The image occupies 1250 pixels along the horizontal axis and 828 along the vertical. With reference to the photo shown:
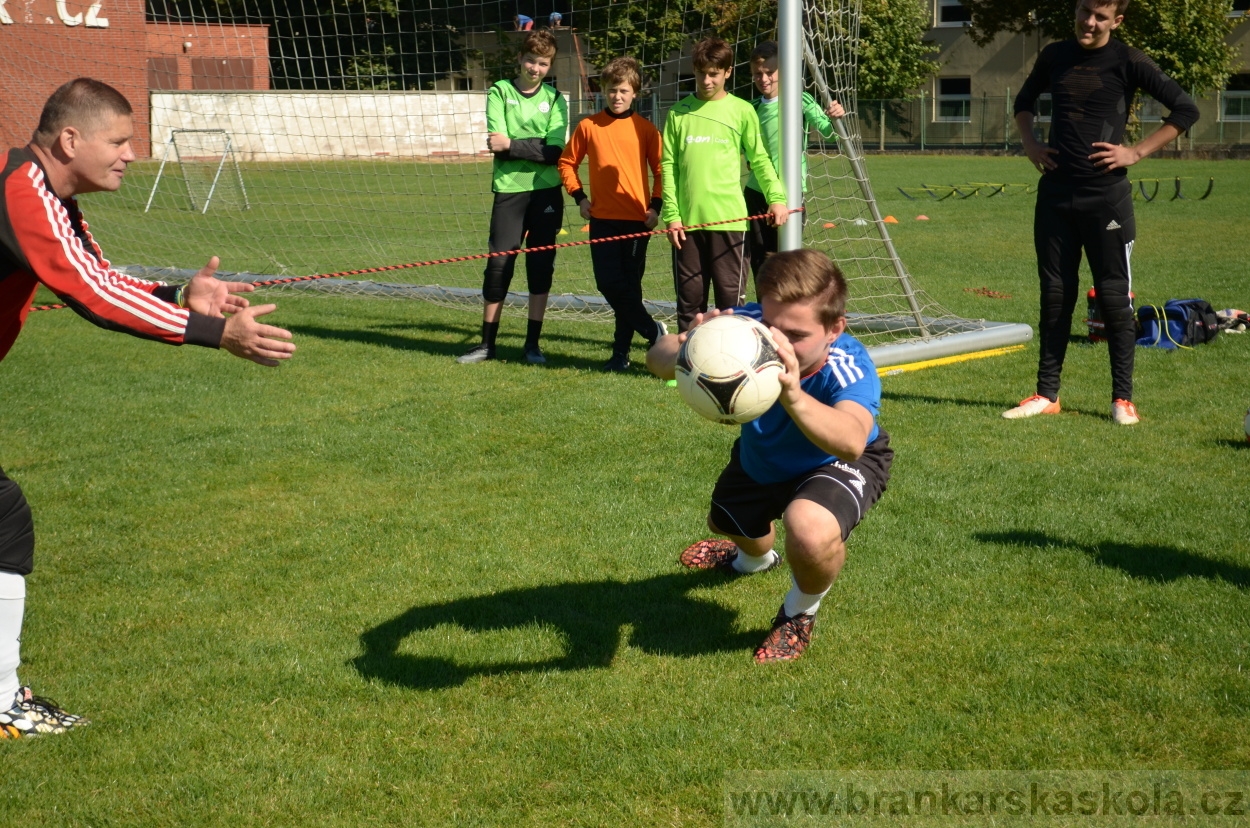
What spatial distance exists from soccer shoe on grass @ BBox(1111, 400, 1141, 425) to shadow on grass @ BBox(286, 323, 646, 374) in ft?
10.9

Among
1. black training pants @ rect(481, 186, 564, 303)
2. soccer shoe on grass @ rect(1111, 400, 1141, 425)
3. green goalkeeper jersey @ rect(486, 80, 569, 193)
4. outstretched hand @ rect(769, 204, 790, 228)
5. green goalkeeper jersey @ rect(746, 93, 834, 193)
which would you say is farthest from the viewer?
black training pants @ rect(481, 186, 564, 303)

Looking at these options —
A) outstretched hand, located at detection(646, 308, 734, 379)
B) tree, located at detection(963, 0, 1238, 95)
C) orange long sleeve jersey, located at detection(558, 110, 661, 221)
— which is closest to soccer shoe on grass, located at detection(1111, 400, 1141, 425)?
orange long sleeve jersey, located at detection(558, 110, 661, 221)

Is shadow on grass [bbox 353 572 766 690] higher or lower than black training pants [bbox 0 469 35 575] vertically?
lower

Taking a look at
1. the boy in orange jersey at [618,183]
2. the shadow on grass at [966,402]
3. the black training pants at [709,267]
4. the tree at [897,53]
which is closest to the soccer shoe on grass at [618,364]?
the boy in orange jersey at [618,183]

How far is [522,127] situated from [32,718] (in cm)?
616

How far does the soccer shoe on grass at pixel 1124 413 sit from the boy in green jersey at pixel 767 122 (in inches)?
99.2

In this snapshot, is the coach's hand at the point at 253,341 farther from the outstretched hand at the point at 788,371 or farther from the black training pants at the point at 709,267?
the black training pants at the point at 709,267

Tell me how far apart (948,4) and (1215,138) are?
12212 mm

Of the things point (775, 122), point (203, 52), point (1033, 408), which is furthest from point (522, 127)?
point (203, 52)

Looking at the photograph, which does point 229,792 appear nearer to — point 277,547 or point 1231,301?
point 277,547

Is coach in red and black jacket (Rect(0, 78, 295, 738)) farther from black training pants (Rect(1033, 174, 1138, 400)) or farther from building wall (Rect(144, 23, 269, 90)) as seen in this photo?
building wall (Rect(144, 23, 269, 90))

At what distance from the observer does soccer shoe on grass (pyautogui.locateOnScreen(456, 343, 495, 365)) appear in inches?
351

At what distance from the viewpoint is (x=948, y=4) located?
4778 cm

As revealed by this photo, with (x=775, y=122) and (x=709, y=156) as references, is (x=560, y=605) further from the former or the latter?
(x=775, y=122)
